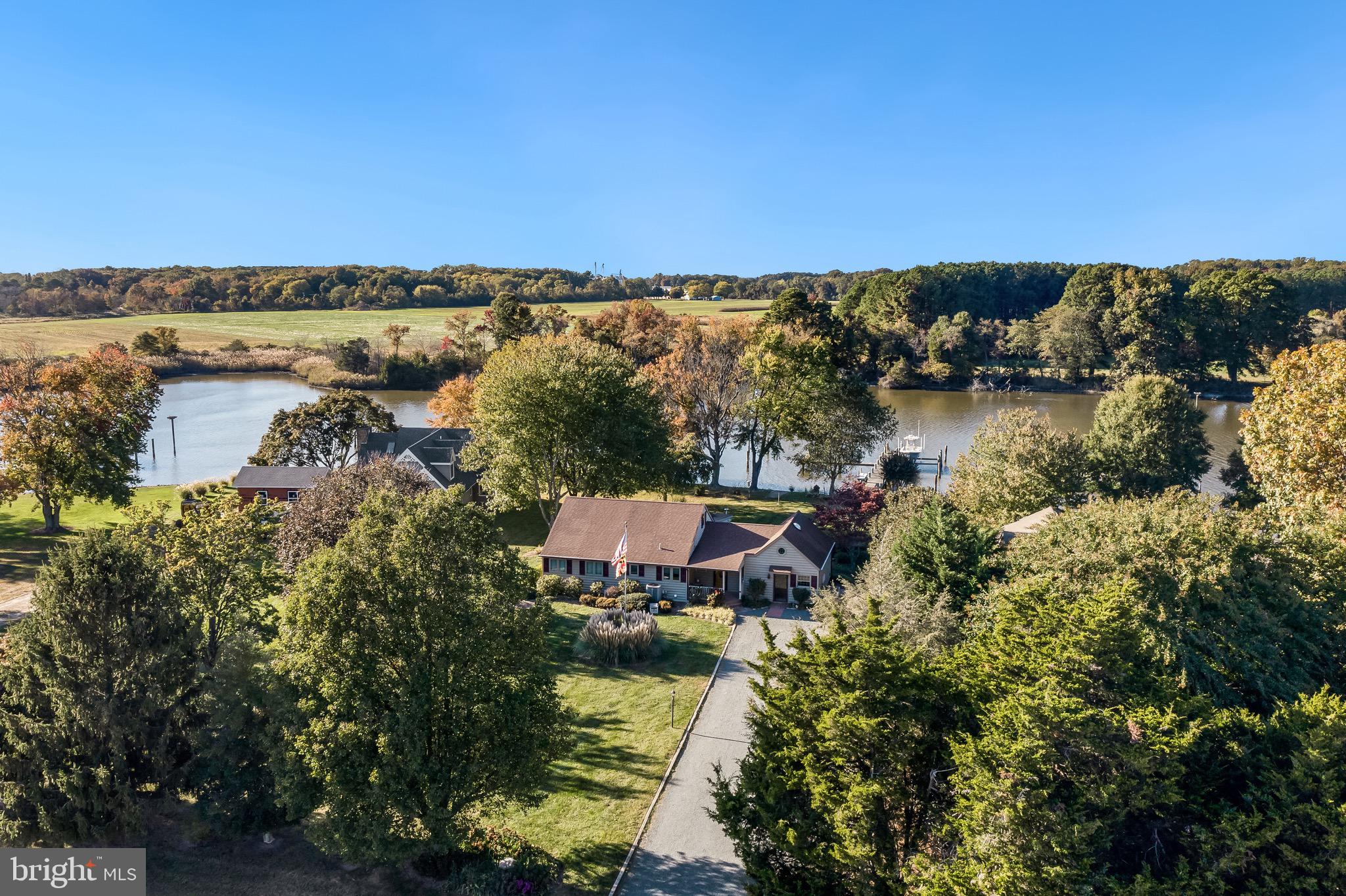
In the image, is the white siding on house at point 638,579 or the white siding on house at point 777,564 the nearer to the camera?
the white siding on house at point 777,564

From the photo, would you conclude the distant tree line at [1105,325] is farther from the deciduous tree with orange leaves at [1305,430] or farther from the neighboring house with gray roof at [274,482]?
the neighboring house with gray roof at [274,482]

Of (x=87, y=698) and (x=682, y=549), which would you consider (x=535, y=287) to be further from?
(x=87, y=698)

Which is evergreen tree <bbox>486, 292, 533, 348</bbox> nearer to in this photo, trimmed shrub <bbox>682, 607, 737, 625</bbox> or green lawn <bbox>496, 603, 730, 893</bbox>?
trimmed shrub <bbox>682, 607, 737, 625</bbox>

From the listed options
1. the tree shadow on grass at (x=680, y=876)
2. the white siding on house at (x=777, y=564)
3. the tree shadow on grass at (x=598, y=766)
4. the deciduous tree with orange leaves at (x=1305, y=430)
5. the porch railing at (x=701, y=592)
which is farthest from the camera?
the porch railing at (x=701, y=592)

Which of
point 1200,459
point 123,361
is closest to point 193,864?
point 123,361

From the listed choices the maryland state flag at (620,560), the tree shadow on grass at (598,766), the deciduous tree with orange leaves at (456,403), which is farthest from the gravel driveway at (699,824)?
the deciduous tree with orange leaves at (456,403)

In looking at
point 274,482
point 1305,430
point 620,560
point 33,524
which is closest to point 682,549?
point 620,560

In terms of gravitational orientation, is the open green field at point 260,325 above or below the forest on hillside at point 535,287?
below

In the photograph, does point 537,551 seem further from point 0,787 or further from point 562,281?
point 562,281
